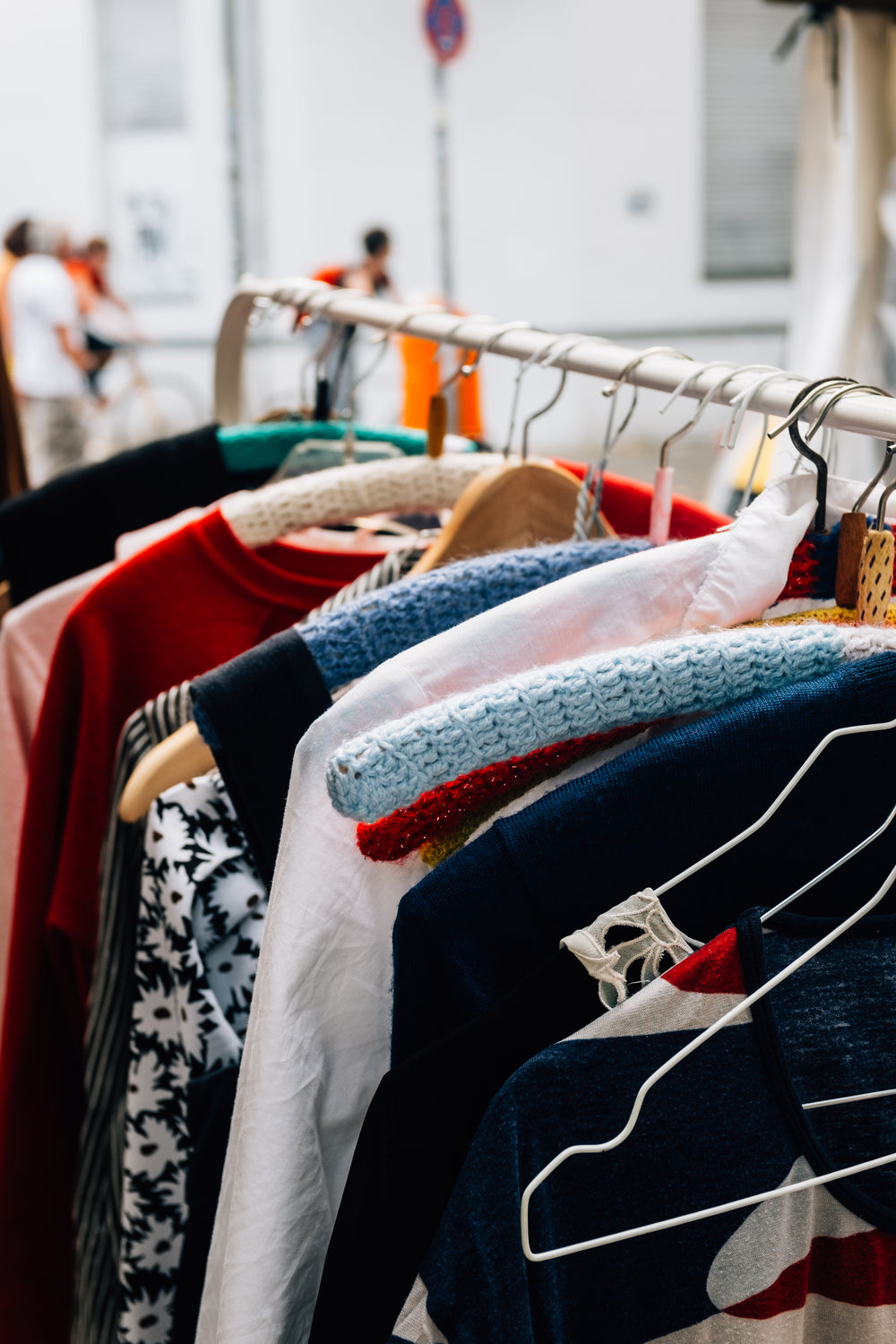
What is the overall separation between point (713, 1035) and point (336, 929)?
0.18 metres

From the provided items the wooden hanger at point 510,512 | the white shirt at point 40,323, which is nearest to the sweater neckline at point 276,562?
the wooden hanger at point 510,512

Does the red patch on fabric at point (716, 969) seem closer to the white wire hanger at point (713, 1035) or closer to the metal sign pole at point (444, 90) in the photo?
the white wire hanger at point (713, 1035)

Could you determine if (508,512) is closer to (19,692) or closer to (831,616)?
(831,616)

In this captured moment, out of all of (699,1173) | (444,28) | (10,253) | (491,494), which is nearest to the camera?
(699,1173)

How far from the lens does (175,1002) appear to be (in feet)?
2.58

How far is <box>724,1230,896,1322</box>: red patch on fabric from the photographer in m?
0.51

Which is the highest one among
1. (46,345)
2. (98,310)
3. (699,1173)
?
(98,310)

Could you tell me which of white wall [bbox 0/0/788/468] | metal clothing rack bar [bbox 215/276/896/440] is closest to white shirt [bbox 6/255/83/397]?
white wall [bbox 0/0/788/468]

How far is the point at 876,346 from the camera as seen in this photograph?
2.46 metres

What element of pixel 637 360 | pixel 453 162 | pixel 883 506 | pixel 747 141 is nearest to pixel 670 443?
pixel 637 360

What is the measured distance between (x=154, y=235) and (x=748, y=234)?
3299 mm

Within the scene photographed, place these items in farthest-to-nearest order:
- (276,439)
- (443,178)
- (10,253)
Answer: (443,178) → (10,253) → (276,439)

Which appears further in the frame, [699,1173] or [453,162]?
[453,162]

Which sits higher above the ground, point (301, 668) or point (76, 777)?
point (301, 668)
